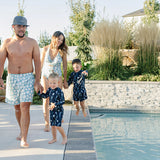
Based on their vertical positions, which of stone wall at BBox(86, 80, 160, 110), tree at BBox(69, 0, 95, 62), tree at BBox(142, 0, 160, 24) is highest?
tree at BBox(142, 0, 160, 24)

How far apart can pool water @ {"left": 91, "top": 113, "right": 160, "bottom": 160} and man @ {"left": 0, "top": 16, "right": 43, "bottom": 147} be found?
1.19 m

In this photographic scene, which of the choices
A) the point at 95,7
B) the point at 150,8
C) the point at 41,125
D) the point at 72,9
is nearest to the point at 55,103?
the point at 41,125

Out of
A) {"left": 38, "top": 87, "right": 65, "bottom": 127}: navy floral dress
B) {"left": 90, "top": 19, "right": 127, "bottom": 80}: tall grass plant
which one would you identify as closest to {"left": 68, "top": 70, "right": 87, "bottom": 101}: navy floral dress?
{"left": 38, "top": 87, "right": 65, "bottom": 127}: navy floral dress

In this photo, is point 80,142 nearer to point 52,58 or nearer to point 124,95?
point 52,58

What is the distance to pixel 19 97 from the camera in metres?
3.06

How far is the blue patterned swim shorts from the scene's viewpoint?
297 centimetres

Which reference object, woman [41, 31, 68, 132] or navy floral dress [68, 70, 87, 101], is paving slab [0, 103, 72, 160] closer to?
woman [41, 31, 68, 132]

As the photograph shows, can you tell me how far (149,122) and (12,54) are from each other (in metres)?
3.73

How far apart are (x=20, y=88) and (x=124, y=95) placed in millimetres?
4248

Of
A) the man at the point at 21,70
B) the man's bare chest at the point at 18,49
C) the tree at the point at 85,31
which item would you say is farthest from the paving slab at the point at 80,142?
the tree at the point at 85,31

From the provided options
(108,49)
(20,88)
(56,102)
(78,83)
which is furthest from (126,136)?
(108,49)

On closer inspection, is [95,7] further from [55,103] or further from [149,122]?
[55,103]

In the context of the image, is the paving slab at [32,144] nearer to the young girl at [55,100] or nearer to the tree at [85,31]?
the young girl at [55,100]

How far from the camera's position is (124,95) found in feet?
22.1
